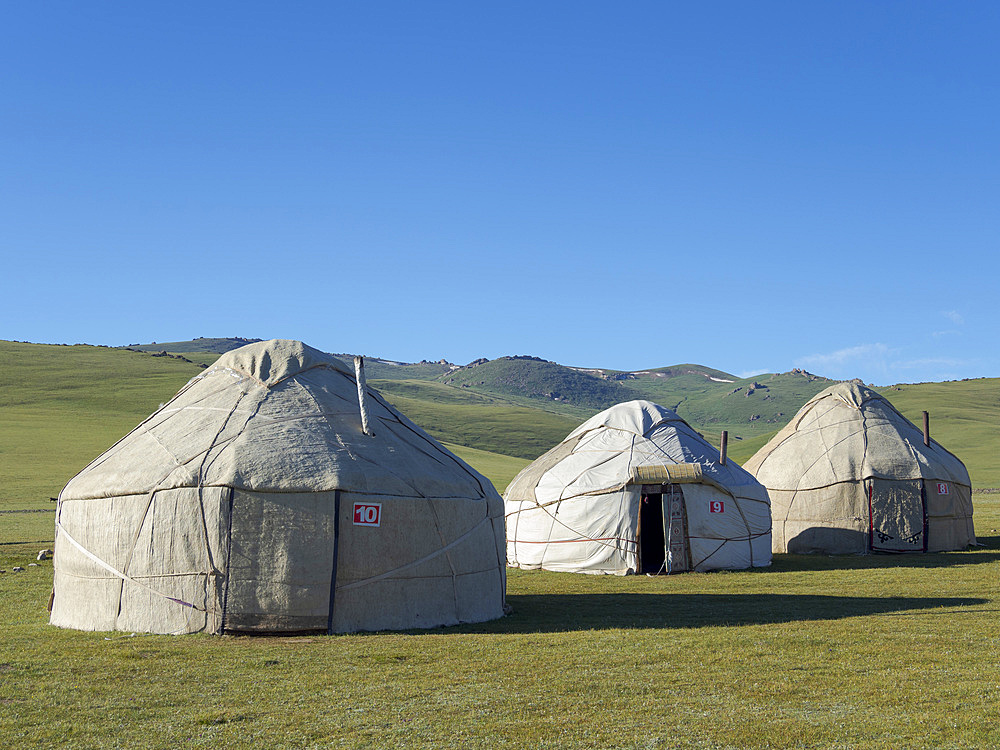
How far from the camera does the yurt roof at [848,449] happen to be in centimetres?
2225

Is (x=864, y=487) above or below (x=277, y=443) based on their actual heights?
below

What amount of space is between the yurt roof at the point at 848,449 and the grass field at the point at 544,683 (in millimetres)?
10004

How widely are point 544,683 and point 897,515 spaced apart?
1675cm

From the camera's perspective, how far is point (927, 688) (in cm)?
752

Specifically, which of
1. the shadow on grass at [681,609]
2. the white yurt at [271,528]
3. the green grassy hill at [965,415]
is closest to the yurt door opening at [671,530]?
the shadow on grass at [681,609]

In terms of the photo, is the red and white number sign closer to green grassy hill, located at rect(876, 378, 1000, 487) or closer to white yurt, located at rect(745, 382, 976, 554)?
white yurt, located at rect(745, 382, 976, 554)

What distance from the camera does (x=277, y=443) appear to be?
10859 millimetres

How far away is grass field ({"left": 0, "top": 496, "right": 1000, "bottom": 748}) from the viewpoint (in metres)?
6.29

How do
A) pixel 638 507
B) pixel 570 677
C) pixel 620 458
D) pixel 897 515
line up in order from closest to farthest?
pixel 570 677 → pixel 638 507 → pixel 620 458 → pixel 897 515

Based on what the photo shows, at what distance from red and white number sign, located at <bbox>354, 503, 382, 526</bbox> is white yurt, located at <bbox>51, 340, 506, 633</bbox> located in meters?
0.02

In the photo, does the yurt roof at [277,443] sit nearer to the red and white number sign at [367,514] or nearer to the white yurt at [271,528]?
the white yurt at [271,528]

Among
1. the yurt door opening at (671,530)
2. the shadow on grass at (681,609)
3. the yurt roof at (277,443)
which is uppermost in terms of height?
the yurt roof at (277,443)

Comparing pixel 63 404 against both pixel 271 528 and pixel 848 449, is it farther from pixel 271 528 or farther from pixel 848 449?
pixel 271 528

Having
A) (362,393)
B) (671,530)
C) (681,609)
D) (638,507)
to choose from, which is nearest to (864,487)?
(671,530)
